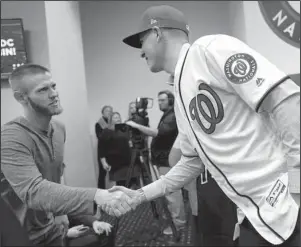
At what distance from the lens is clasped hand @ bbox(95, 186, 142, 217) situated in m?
0.55

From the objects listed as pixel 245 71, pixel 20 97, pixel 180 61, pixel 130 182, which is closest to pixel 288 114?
pixel 245 71

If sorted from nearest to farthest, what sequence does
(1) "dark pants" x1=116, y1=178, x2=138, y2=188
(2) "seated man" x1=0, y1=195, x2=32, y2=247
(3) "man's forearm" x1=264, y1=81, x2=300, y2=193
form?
1. (2) "seated man" x1=0, y1=195, x2=32, y2=247
2. (3) "man's forearm" x1=264, y1=81, x2=300, y2=193
3. (1) "dark pants" x1=116, y1=178, x2=138, y2=188

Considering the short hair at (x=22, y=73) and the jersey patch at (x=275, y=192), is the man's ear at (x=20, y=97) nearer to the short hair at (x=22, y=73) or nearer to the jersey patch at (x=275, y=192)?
the short hair at (x=22, y=73)

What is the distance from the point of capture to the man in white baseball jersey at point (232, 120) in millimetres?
500

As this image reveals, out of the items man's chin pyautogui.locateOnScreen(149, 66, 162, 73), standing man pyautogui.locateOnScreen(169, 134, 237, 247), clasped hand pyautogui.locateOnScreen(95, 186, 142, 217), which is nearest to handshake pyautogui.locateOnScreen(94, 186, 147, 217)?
clasped hand pyautogui.locateOnScreen(95, 186, 142, 217)

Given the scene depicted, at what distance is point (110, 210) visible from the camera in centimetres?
57

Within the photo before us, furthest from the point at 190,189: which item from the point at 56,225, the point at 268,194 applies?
the point at 56,225

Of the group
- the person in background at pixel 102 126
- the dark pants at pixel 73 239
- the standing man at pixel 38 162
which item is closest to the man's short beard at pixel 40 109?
the standing man at pixel 38 162

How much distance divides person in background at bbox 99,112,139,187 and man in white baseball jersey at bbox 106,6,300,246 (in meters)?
0.04

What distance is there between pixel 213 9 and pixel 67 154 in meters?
0.39

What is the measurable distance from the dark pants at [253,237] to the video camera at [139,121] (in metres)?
0.24

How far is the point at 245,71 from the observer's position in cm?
49

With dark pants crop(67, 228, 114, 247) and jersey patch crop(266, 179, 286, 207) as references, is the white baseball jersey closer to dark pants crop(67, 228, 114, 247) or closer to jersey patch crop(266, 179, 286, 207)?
jersey patch crop(266, 179, 286, 207)

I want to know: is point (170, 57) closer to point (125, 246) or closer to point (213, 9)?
point (213, 9)
